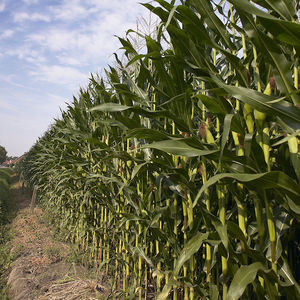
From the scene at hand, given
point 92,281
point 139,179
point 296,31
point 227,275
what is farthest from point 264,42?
point 92,281

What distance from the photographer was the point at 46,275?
3326 mm

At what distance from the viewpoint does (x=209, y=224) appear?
1174 mm

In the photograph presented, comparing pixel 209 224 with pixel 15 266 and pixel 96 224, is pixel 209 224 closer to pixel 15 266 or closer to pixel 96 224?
pixel 96 224

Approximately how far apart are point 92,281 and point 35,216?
205 inches

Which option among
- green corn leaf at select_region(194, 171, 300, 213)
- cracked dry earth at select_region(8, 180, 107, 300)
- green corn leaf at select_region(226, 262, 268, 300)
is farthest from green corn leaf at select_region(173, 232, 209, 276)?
cracked dry earth at select_region(8, 180, 107, 300)

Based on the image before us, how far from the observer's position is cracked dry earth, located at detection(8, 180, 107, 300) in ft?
8.81

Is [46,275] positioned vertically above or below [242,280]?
below

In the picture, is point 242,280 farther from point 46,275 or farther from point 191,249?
point 46,275

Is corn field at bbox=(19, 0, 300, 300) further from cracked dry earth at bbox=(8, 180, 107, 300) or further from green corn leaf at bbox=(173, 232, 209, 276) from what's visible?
cracked dry earth at bbox=(8, 180, 107, 300)

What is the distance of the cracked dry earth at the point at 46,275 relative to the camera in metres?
2.69

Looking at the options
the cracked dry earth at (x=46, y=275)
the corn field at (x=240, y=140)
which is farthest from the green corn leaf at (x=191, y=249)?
the cracked dry earth at (x=46, y=275)

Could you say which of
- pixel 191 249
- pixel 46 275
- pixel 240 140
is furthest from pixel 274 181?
pixel 46 275

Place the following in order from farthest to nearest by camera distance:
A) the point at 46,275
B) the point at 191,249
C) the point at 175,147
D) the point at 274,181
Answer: the point at 46,275
the point at 191,249
the point at 175,147
the point at 274,181

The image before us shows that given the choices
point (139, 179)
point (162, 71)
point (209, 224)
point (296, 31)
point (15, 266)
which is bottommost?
point (15, 266)
